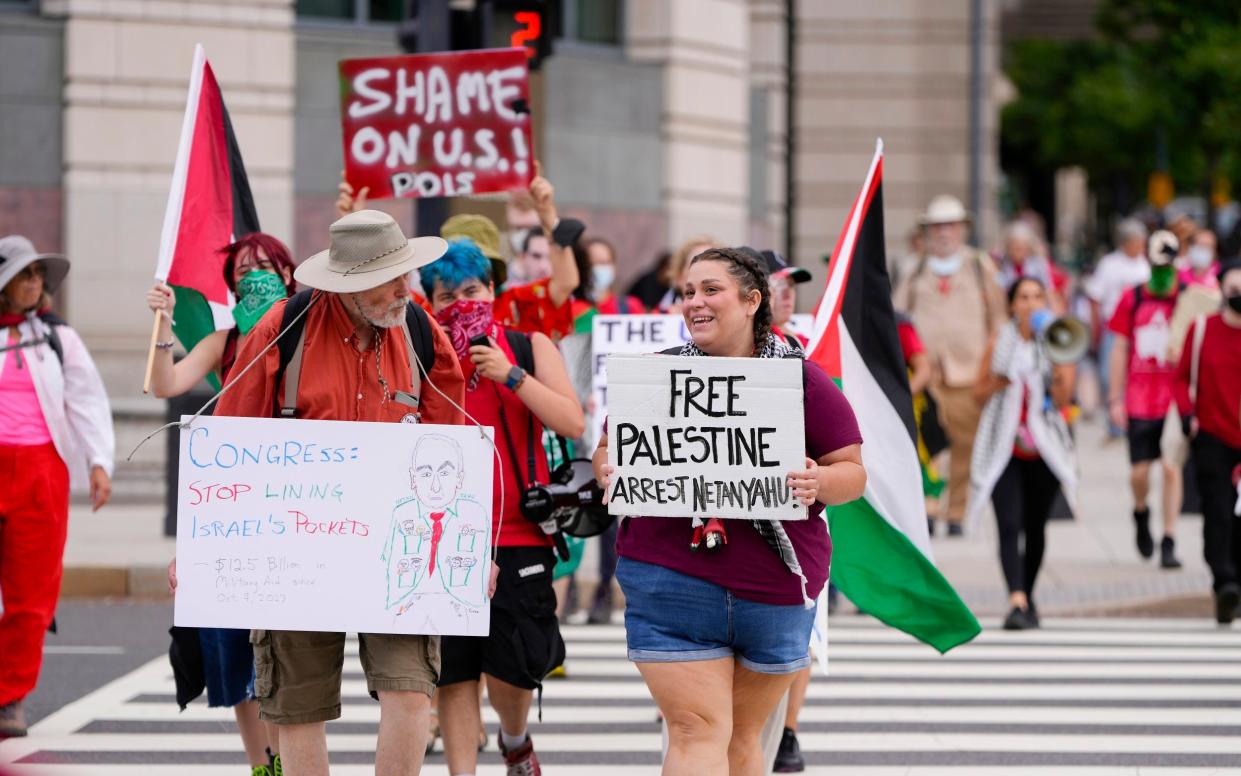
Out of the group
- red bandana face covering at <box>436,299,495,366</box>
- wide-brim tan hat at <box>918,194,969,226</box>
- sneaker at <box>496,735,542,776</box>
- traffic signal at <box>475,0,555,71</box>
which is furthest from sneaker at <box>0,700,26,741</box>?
wide-brim tan hat at <box>918,194,969,226</box>

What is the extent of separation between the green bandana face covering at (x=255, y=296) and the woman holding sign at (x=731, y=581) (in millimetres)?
1763

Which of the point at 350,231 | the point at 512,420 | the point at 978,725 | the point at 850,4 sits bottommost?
the point at 978,725

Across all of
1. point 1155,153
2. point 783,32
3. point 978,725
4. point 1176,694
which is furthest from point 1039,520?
point 1155,153

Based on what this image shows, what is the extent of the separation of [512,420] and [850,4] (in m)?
25.1

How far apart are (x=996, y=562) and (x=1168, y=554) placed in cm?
111

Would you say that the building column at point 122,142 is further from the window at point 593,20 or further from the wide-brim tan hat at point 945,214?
the wide-brim tan hat at point 945,214

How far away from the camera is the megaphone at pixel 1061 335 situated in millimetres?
11297

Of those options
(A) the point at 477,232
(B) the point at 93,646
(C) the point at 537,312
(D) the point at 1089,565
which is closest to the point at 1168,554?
(D) the point at 1089,565

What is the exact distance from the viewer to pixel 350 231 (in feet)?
18.9

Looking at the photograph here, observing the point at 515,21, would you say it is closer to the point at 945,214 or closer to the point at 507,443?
the point at 945,214

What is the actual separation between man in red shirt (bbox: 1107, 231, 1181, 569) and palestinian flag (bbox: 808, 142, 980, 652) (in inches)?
246

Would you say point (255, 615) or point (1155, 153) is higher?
point (1155, 153)

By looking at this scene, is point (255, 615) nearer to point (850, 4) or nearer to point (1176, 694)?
point (1176, 694)

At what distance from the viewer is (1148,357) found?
13539 millimetres
